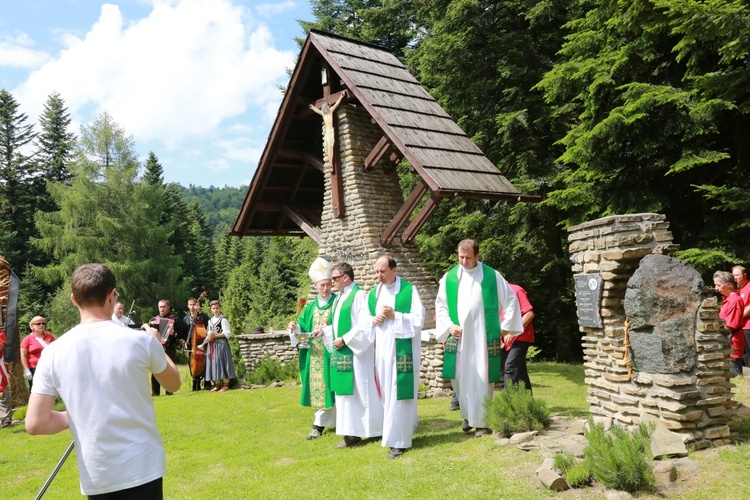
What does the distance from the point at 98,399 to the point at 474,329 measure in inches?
170

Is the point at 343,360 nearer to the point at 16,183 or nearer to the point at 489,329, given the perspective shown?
the point at 489,329

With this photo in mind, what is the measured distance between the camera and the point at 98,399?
284cm

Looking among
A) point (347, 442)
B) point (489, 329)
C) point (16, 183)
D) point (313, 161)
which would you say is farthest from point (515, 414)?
point (16, 183)

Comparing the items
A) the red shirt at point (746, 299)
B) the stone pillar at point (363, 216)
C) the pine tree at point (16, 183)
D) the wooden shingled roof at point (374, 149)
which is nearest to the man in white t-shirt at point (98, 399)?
the wooden shingled roof at point (374, 149)

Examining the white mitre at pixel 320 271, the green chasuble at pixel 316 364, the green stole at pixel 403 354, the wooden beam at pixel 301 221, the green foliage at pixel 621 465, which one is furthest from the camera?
the wooden beam at pixel 301 221

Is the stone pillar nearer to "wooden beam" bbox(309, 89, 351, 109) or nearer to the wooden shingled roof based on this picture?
"wooden beam" bbox(309, 89, 351, 109)

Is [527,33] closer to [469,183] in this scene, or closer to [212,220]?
[469,183]

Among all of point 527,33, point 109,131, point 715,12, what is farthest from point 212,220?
point 715,12

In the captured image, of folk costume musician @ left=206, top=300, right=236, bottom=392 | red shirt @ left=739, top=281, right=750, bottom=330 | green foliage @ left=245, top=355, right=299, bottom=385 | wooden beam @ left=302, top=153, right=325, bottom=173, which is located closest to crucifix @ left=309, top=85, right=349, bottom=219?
wooden beam @ left=302, top=153, right=325, bottom=173

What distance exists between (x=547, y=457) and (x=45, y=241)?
31.4m

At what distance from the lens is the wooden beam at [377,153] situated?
11.6 meters

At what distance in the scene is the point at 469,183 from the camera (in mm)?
10352

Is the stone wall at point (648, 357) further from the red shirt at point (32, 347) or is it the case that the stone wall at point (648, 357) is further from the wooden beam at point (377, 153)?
the red shirt at point (32, 347)

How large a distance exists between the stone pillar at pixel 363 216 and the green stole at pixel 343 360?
501 centimetres
